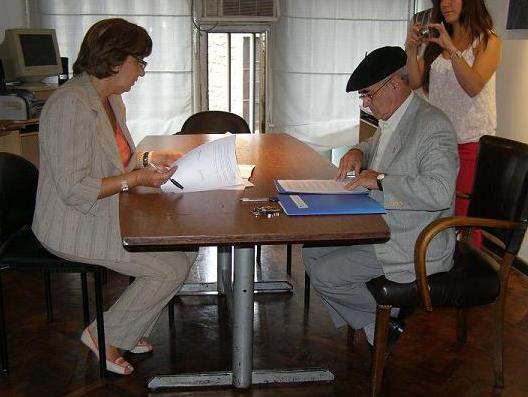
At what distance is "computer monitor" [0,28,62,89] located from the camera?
163 inches

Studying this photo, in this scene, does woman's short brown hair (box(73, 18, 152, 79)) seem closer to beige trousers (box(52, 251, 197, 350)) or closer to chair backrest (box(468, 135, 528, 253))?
beige trousers (box(52, 251, 197, 350))

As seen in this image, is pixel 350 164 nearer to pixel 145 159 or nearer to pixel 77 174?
pixel 145 159

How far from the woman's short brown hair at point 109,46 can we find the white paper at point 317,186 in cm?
68

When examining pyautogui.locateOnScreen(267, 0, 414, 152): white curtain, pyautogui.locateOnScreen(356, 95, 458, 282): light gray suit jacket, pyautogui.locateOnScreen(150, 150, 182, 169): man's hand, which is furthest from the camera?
pyautogui.locateOnScreen(267, 0, 414, 152): white curtain

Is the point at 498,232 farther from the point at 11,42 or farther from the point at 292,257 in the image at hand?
the point at 11,42

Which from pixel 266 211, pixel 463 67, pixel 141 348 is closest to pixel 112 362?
pixel 141 348

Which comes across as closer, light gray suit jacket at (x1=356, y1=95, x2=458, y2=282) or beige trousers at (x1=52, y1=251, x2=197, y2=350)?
light gray suit jacket at (x1=356, y1=95, x2=458, y2=282)

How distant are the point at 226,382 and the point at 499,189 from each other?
1.21 metres

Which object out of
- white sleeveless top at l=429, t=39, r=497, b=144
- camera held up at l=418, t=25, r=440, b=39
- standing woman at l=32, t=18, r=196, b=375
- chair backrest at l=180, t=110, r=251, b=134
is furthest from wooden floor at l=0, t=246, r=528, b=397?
camera held up at l=418, t=25, r=440, b=39

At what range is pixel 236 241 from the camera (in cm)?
165

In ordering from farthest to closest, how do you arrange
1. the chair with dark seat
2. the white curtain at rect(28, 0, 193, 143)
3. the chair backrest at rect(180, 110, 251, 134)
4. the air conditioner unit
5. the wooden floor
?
the air conditioner unit, the white curtain at rect(28, 0, 193, 143), the chair backrest at rect(180, 110, 251, 134), the wooden floor, the chair with dark seat

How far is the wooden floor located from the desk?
0.19ft

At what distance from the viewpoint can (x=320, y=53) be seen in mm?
5008

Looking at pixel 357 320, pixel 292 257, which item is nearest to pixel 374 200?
pixel 357 320
